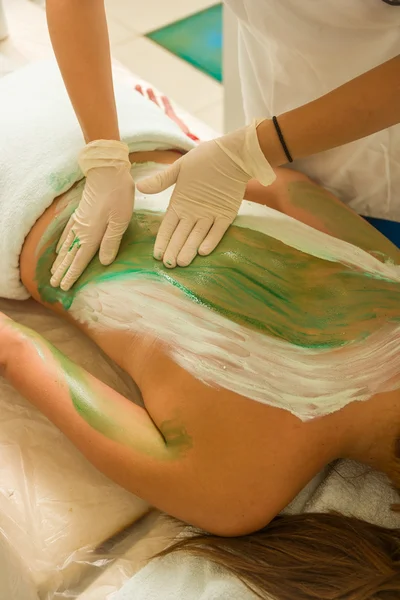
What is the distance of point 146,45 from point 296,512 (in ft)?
7.88

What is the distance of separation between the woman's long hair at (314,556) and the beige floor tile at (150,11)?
256 cm

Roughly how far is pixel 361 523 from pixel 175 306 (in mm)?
531

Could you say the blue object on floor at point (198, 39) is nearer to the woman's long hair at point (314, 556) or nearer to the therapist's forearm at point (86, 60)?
the therapist's forearm at point (86, 60)

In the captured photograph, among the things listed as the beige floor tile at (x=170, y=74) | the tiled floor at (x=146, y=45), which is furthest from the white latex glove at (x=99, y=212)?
the beige floor tile at (x=170, y=74)

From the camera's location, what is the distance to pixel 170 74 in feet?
8.92

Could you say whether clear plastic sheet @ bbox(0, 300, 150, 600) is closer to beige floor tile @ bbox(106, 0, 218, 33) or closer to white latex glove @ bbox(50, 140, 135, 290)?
white latex glove @ bbox(50, 140, 135, 290)

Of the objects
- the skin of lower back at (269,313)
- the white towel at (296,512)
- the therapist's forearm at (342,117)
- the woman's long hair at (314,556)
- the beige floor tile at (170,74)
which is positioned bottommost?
the white towel at (296,512)

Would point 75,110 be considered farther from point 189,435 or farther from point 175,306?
point 189,435

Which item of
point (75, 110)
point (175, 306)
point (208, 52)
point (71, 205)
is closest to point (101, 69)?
point (75, 110)

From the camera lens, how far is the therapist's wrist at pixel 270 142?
1137mm

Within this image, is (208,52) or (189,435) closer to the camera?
(189,435)

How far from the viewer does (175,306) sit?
115cm

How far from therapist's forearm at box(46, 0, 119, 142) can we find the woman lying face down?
0.27 meters

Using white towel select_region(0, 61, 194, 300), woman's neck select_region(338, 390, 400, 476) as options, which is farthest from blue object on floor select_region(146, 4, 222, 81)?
woman's neck select_region(338, 390, 400, 476)
